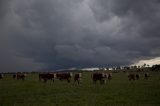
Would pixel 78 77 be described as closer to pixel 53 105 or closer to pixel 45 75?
pixel 45 75

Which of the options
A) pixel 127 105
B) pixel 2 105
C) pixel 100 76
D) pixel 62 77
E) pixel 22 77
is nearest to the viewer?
pixel 127 105

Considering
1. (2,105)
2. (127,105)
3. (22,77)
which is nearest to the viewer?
Result: (127,105)

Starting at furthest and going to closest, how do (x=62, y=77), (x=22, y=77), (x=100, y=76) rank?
(x=22, y=77) → (x=62, y=77) → (x=100, y=76)

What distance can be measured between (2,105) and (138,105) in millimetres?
8981

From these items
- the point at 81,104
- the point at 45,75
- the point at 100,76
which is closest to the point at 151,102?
the point at 81,104

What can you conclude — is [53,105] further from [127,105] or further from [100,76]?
[100,76]

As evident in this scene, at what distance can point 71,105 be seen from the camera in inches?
752

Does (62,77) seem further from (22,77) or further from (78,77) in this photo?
(22,77)

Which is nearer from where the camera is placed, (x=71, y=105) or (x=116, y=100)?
(x=71, y=105)

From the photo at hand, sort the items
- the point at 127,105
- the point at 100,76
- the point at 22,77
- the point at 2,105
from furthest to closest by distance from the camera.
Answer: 1. the point at 22,77
2. the point at 100,76
3. the point at 2,105
4. the point at 127,105

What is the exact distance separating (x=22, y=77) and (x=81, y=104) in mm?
43844

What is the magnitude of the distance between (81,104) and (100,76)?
77.4 feet

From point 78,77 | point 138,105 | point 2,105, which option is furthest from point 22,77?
point 138,105

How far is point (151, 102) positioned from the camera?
799 inches
